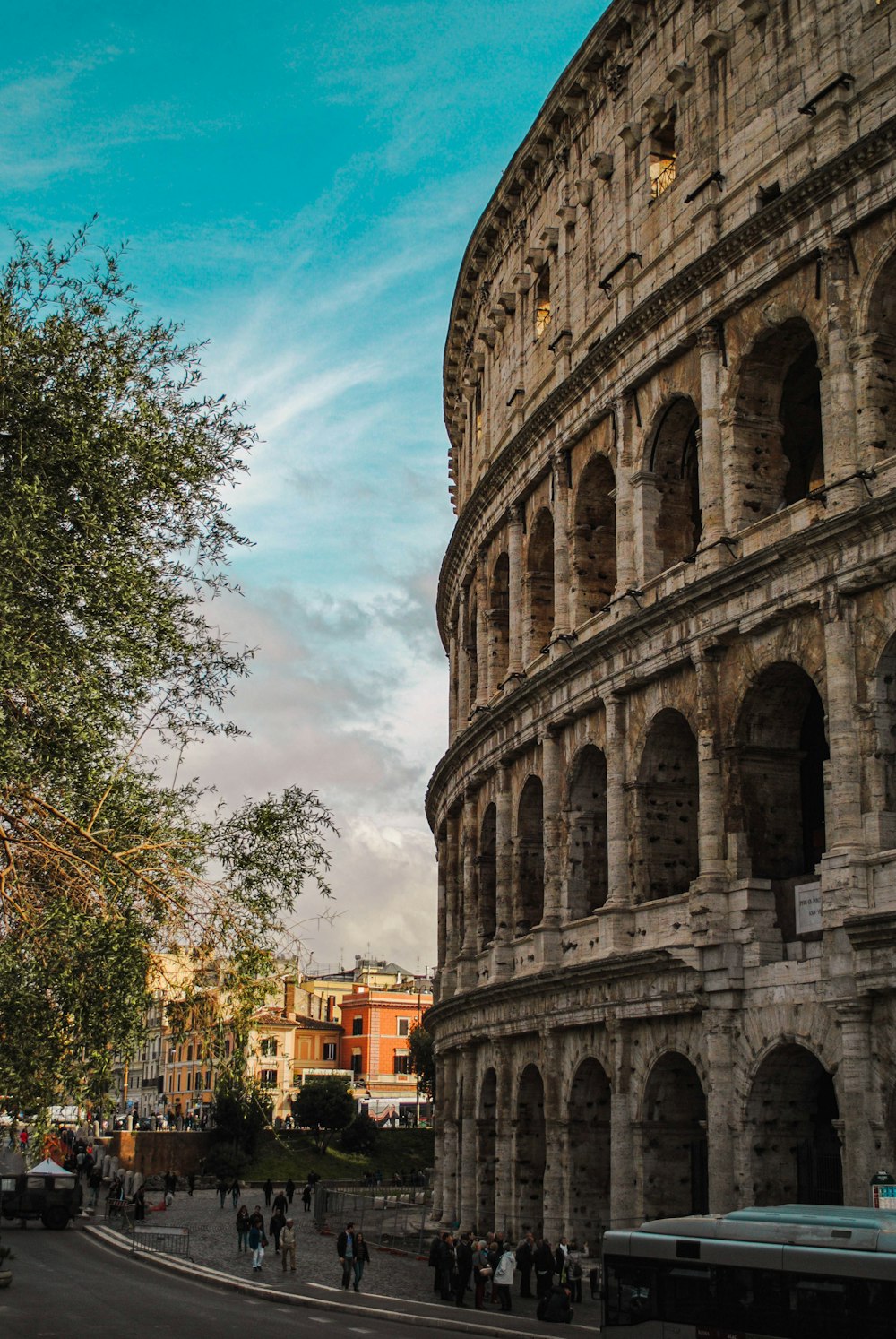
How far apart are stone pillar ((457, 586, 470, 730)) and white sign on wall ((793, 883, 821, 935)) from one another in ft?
55.1

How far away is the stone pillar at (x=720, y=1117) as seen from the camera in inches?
802

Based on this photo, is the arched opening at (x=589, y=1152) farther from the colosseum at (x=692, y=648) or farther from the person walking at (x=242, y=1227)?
the person walking at (x=242, y=1227)

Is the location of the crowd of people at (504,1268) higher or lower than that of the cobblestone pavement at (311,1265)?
higher

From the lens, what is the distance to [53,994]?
13.5 metres

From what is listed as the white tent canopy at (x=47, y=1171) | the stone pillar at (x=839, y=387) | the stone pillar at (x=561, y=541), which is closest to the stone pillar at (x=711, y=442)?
the stone pillar at (x=839, y=387)

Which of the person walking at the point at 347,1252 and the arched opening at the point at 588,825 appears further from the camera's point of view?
the arched opening at the point at 588,825

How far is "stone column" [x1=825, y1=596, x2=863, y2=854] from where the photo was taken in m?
19.2

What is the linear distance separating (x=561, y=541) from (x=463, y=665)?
929 cm

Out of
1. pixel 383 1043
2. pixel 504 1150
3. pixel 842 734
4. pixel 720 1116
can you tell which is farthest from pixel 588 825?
pixel 383 1043

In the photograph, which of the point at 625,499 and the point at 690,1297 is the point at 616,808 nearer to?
the point at 625,499

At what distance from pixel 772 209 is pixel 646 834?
9.77m

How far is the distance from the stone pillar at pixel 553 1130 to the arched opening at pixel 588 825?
268 centimetres

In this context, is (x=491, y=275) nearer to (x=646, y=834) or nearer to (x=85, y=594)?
(x=646, y=834)

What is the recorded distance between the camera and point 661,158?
87.7ft
